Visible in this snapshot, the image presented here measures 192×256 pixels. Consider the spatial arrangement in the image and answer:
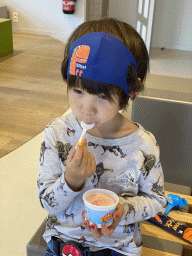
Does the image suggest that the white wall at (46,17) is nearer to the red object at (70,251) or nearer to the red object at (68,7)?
the red object at (68,7)

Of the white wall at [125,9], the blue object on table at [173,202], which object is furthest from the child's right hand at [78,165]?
the white wall at [125,9]

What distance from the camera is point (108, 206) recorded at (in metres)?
0.72

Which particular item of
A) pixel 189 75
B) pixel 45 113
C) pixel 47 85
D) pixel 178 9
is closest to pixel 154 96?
pixel 45 113

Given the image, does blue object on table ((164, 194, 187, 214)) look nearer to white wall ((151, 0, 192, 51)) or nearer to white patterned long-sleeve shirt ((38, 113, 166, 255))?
white patterned long-sleeve shirt ((38, 113, 166, 255))

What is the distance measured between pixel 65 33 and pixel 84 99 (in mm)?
6028

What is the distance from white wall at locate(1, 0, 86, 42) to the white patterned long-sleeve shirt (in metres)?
5.83

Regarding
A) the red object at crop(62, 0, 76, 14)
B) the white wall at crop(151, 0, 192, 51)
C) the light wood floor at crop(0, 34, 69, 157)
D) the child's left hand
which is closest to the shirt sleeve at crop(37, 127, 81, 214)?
the child's left hand

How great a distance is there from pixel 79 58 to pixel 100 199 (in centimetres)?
37

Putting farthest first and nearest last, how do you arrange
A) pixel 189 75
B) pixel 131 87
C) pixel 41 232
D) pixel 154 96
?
pixel 189 75
pixel 154 96
pixel 41 232
pixel 131 87

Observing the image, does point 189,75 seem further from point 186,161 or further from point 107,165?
point 107,165

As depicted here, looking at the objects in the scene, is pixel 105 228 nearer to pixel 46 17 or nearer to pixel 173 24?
pixel 173 24

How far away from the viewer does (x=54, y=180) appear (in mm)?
907

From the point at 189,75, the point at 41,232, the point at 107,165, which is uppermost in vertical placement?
the point at 107,165

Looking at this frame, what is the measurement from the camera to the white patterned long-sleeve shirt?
911 mm
